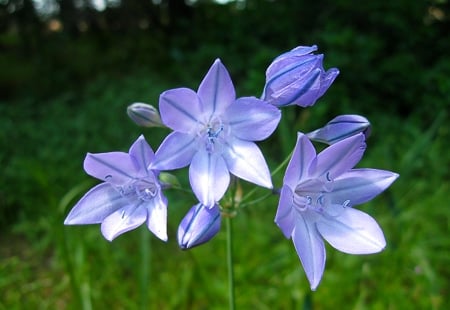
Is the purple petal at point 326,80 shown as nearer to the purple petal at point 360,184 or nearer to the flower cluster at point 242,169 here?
the flower cluster at point 242,169

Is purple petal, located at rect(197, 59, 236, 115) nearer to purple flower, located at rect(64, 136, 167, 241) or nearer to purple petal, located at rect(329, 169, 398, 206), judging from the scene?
purple flower, located at rect(64, 136, 167, 241)

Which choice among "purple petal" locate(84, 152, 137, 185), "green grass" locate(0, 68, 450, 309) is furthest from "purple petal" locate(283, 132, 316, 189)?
"green grass" locate(0, 68, 450, 309)

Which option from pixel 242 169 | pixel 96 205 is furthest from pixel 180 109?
pixel 96 205

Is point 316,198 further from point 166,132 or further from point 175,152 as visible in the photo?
point 166,132

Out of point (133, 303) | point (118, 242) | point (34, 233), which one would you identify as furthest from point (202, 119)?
point (34, 233)

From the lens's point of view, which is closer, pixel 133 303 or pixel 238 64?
pixel 133 303

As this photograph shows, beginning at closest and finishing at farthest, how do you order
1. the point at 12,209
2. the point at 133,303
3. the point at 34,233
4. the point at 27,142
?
the point at 133,303, the point at 34,233, the point at 12,209, the point at 27,142

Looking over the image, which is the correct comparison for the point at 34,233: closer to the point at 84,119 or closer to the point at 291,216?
the point at 84,119
